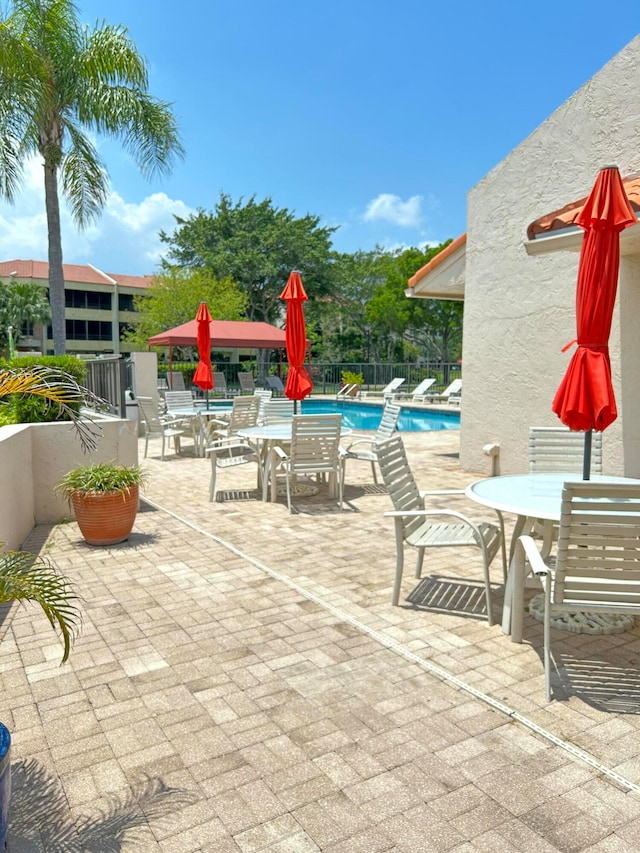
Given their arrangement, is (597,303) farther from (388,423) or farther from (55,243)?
(55,243)

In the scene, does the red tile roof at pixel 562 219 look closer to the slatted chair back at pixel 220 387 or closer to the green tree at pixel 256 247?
the slatted chair back at pixel 220 387

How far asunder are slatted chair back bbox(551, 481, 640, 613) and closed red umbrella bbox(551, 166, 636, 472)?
3.37 feet

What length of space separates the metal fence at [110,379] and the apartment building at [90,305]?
42976mm

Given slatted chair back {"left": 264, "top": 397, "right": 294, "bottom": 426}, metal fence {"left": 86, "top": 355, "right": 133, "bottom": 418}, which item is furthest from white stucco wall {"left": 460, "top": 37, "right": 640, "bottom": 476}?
metal fence {"left": 86, "top": 355, "right": 133, "bottom": 418}

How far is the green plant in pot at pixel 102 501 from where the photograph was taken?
5273mm

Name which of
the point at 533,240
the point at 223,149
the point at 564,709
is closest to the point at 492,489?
the point at 564,709

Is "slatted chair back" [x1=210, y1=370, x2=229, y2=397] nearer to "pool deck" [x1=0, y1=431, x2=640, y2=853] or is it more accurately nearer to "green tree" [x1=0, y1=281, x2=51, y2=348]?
"pool deck" [x1=0, y1=431, x2=640, y2=853]

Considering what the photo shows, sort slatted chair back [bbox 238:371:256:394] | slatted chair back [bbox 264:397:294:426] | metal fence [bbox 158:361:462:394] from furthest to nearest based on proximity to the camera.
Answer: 1. metal fence [bbox 158:361:462:394]
2. slatted chair back [bbox 238:371:256:394]
3. slatted chair back [bbox 264:397:294:426]

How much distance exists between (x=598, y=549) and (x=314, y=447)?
4.07 m

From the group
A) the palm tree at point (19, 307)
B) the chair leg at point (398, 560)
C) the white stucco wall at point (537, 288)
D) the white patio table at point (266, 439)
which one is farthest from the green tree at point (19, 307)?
the chair leg at point (398, 560)

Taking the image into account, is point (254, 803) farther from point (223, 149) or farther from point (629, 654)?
point (223, 149)

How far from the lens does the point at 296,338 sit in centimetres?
796

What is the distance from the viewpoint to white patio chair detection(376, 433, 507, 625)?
388 cm

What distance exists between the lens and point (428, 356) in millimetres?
46094
